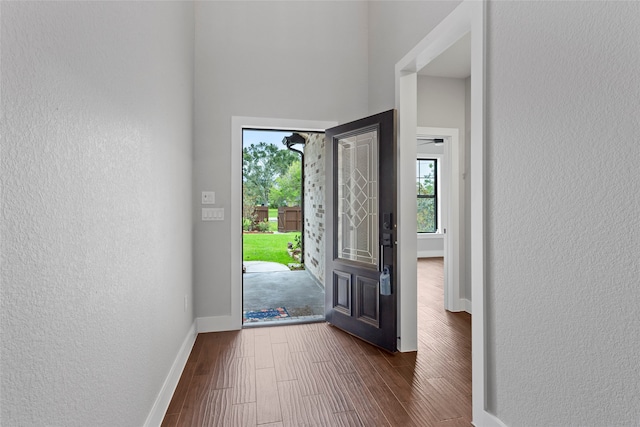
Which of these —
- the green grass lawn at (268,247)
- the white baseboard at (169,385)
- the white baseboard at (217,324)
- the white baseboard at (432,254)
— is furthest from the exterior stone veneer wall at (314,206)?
the white baseboard at (432,254)

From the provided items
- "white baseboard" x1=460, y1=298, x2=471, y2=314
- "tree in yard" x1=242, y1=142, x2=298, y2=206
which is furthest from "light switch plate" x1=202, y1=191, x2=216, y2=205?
"tree in yard" x1=242, y1=142, x2=298, y2=206

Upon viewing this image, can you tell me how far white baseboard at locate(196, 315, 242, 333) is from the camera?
3451 mm

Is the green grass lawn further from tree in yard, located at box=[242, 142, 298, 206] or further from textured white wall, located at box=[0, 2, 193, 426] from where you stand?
textured white wall, located at box=[0, 2, 193, 426]

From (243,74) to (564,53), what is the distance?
2.86m

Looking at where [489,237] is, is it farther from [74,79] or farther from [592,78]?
[74,79]

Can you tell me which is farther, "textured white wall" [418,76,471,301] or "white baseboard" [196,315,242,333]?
"textured white wall" [418,76,471,301]

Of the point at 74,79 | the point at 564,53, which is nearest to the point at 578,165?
the point at 564,53

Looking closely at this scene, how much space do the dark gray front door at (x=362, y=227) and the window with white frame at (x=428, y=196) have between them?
5.82 meters

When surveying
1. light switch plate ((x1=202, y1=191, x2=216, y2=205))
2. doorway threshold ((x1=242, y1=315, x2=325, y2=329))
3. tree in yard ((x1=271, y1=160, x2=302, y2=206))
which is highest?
tree in yard ((x1=271, y1=160, x2=302, y2=206))

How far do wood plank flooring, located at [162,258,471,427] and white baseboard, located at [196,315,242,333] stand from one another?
8 cm

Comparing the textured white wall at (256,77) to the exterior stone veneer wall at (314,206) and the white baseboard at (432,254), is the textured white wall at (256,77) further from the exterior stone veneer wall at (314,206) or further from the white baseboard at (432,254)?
the white baseboard at (432,254)

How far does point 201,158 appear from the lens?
136 inches

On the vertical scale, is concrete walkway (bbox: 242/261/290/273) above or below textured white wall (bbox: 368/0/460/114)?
below

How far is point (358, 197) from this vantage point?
333 cm
